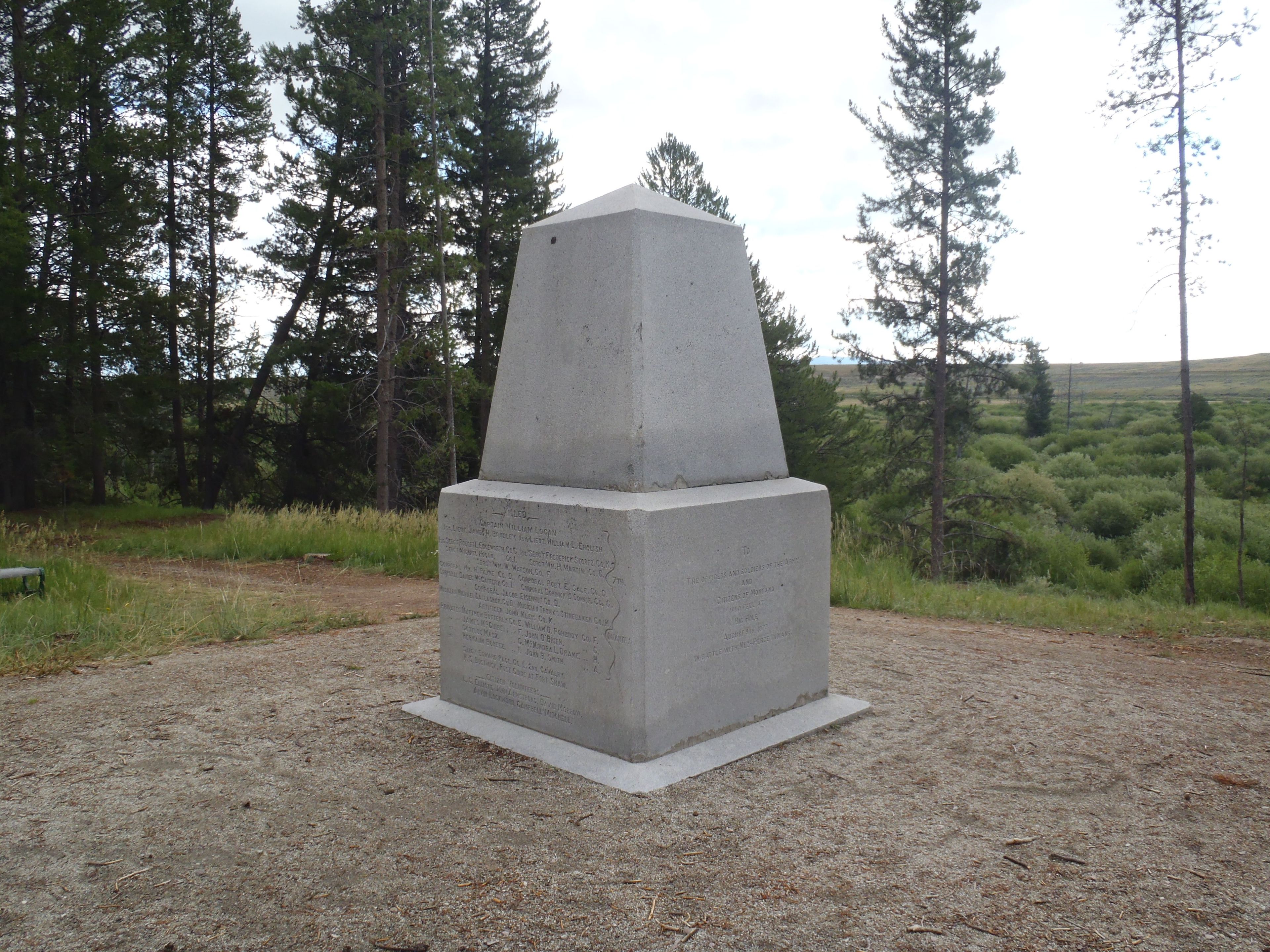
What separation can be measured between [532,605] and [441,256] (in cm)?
1318

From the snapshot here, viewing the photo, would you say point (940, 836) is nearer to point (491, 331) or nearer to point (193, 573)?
point (193, 573)

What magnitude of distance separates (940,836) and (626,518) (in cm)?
157

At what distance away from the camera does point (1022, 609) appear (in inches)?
324

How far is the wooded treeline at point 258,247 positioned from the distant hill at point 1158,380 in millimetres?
30439

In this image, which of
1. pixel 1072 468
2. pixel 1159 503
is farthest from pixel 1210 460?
pixel 1159 503

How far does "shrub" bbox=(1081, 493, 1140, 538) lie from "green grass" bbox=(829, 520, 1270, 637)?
48.5ft

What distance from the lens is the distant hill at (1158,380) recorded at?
211 feet

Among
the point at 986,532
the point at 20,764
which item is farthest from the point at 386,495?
the point at 20,764

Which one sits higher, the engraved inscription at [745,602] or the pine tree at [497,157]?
the pine tree at [497,157]

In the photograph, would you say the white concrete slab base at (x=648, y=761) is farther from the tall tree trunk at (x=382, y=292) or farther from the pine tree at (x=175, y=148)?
the pine tree at (x=175, y=148)

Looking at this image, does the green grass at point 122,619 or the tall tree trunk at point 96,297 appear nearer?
the green grass at point 122,619

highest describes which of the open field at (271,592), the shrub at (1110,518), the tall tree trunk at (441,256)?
the tall tree trunk at (441,256)

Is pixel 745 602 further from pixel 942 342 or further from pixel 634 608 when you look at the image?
pixel 942 342

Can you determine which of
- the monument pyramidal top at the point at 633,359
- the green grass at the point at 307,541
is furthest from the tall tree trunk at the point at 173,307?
the monument pyramidal top at the point at 633,359
